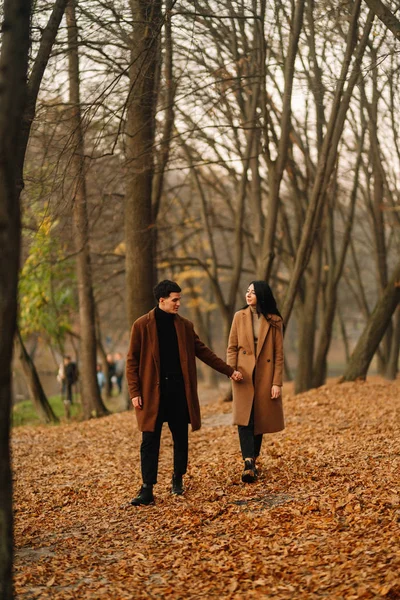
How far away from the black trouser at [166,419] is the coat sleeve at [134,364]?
0.25 m

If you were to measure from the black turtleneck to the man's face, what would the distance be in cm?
7

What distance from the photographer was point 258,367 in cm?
889

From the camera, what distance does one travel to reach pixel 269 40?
58.5 feet

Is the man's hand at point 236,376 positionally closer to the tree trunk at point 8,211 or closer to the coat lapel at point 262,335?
the coat lapel at point 262,335

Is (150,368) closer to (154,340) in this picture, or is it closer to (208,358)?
(154,340)

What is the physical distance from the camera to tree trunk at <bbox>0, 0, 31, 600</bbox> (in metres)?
4.74

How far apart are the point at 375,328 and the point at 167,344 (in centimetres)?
1028

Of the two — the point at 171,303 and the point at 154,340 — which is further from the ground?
the point at 171,303

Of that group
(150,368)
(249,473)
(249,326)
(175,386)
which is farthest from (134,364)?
(249,473)

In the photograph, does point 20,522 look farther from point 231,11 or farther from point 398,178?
point 398,178

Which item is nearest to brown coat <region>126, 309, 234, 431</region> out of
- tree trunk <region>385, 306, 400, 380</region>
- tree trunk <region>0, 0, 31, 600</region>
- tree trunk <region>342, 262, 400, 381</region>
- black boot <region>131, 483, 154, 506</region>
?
black boot <region>131, 483, 154, 506</region>

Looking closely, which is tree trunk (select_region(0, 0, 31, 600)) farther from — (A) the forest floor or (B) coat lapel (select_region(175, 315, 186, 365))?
(B) coat lapel (select_region(175, 315, 186, 365))

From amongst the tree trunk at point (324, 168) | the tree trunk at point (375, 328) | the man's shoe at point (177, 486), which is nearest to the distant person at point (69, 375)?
the tree trunk at point (375, 328)

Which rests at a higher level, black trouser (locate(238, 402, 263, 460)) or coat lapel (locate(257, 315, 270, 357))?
coat lapel (locate(257, 315, 270, 357))
